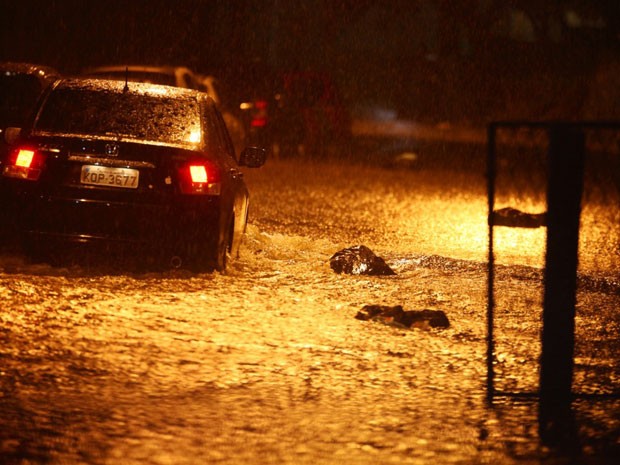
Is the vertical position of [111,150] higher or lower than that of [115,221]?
higher

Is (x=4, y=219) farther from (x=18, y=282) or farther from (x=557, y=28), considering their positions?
(x=557, y=28)

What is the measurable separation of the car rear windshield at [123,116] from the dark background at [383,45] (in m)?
20.3

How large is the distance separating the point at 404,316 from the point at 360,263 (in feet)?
7.59

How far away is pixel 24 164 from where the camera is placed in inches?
377

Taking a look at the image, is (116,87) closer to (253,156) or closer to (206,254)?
(253,156)

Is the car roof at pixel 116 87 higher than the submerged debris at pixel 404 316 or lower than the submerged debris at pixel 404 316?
higher

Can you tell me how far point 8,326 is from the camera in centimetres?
780

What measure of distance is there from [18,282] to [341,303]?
2.42m

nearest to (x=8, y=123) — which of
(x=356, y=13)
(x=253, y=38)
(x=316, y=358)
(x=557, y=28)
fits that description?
(x=316, y=358)

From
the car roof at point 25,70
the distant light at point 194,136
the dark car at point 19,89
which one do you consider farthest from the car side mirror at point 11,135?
the car roof at point 25,70

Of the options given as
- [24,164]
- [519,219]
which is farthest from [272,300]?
[519,219]

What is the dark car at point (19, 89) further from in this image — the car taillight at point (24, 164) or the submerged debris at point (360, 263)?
the submerged debris at point (360, 263)

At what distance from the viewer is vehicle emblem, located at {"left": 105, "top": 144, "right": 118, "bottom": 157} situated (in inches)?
375

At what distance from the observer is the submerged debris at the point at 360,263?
10844mm
